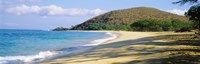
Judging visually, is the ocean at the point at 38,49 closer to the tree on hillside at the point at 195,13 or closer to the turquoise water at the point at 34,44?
the turquoise water at the point at 34,44

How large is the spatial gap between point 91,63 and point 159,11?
177 meters

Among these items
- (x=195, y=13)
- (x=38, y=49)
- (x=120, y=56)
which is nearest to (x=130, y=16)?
(x=195, y=13)

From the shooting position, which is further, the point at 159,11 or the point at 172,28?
the point at 159,11

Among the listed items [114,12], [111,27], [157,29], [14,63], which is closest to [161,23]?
[157,29]

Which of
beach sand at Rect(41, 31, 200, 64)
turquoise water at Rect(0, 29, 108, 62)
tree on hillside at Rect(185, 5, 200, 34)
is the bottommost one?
turquoise water at Rect(0, 29, 108, 62)

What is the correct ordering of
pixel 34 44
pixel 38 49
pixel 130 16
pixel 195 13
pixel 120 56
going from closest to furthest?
pixel 120 56, pixel 38 49, pixel 195 13, pixel 34 44, pixel 130 16

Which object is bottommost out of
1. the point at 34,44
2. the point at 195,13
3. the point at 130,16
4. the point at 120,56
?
the point at 34,44

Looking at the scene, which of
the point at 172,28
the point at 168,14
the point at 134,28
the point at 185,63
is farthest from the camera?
the point at 168,14

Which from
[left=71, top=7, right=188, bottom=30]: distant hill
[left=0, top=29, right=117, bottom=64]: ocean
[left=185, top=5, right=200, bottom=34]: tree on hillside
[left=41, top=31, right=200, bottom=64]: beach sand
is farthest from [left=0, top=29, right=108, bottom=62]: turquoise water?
[left=71, top=7, right=188, bottom=30]: distant hill

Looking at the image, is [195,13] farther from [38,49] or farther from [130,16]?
[130,16]

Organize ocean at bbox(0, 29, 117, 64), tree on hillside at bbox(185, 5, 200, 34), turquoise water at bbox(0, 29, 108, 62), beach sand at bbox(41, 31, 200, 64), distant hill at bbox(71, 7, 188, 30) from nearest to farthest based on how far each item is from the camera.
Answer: beach sand at bbox(41, 31, 200, 64)
ocean at bbox(0, 29, 117, 64)
turquoise water at bbox(0, 29, 108, 62)
tree on hillside at bbox(185, 5, 200, 34)
distant hill at bbox(71, 7, 188, 30)

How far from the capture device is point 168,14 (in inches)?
7136

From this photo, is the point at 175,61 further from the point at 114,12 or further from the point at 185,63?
the point at 114,12

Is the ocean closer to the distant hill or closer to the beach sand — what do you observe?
the beach sand
